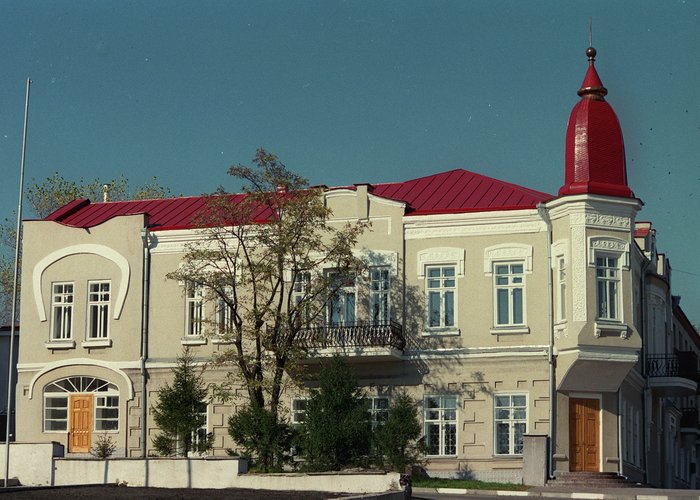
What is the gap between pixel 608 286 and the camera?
36375 millimetres

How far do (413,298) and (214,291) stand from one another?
604 cm

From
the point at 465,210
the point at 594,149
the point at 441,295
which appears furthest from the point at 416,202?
the point at 594,149

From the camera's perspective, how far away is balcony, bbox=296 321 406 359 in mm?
37594

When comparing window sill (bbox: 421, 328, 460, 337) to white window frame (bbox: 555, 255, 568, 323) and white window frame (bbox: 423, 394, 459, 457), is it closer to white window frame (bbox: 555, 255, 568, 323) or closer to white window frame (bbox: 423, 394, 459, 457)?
white window frame (bbox: 423, 394, 459, 457)

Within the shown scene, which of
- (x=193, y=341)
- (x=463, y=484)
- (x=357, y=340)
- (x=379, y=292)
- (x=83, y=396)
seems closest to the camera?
(x=463, y=484)

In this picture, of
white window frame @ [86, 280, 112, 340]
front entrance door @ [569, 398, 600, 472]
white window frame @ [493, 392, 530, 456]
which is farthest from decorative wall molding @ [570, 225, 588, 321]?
white window frame @ [86, 280, 112, 340]

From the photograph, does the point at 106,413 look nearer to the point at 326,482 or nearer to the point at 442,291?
the point at 442,291

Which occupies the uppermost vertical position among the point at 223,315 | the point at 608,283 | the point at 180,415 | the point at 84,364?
the point at 608,283

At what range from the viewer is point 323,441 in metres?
33.8

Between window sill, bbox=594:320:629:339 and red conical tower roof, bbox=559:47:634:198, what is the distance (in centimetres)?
367

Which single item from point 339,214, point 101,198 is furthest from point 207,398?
point 101,198

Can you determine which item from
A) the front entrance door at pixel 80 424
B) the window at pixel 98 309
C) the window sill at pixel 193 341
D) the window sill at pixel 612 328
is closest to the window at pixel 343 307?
the window sill at pixel 193 341

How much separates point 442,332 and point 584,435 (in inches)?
202

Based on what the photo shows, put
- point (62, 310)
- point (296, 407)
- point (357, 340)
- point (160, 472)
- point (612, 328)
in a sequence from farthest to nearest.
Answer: point (62, 310), point (296, 407), point (357, 340), point (612, 328), point (160, 472)
